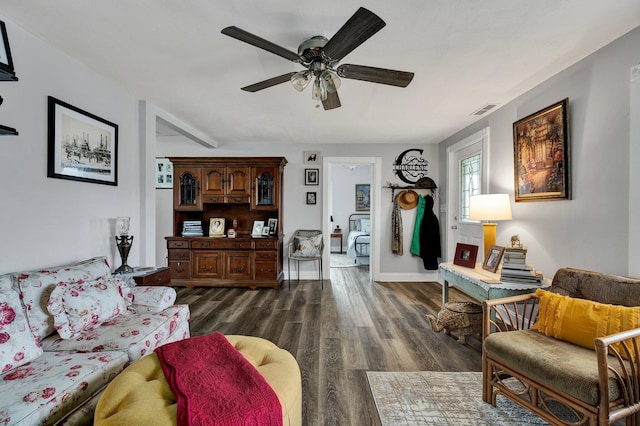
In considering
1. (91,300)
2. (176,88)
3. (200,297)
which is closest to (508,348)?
(91,300)

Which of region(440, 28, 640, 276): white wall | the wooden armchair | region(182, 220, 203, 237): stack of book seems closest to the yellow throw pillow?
the wooden armchair

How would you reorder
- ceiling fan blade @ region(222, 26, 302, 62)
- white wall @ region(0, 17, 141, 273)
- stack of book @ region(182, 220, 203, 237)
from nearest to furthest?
ceiling fan blade @ region(222, 26, 302, 62)
white wall @ region(0, 17, 141, 273)
stack of book @ region(182, 220, 203, 237)

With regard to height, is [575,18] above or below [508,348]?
above

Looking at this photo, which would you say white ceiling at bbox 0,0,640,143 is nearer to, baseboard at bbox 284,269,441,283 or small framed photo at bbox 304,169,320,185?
small framed photo at bbox 304,169,320,185

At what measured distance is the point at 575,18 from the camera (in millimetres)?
1774

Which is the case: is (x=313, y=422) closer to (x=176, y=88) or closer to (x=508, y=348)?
(x=508, y=348)

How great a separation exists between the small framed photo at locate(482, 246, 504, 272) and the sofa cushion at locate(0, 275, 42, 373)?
130 inches

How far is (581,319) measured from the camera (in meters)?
1.60

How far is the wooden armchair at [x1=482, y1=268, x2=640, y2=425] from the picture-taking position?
129cm

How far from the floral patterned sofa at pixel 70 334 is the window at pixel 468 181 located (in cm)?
378

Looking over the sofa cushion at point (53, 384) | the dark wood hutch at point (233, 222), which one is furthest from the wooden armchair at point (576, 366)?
the dark wood hutch at point (233, 222)

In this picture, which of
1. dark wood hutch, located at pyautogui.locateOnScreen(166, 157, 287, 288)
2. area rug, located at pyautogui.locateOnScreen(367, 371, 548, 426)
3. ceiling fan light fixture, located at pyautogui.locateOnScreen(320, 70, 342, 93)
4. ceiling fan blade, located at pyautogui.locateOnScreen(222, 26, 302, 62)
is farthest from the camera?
dark wood hutch, located at pyautogui.locateOnScreen(166, 157, 287, 288)

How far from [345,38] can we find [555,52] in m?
1.71

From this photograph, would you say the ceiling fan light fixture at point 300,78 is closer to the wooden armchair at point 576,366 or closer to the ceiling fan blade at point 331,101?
the ceiling fan blade at point 331,101
